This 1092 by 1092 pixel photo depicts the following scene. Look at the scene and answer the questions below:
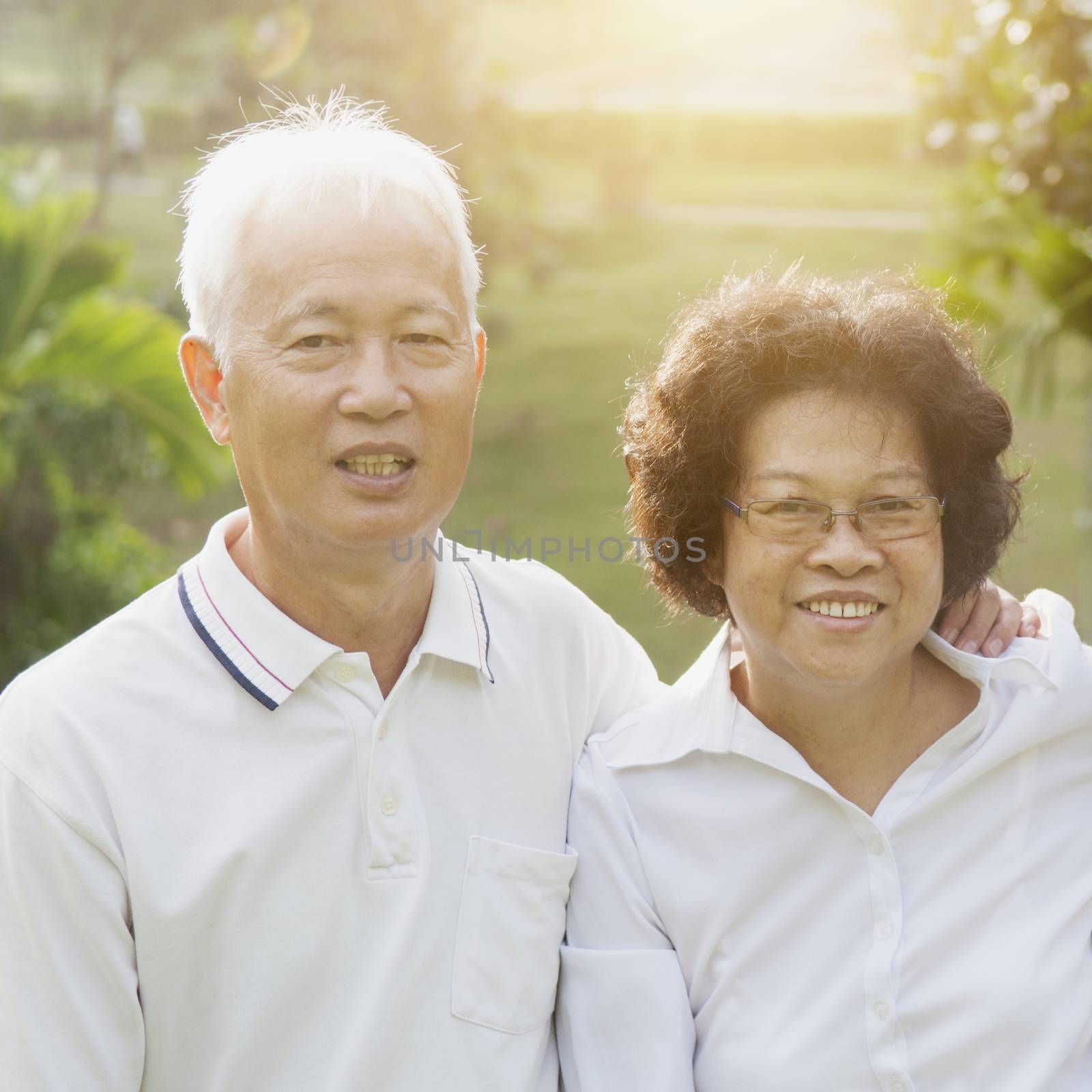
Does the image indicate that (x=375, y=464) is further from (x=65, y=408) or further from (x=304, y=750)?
(x=65, y=408)

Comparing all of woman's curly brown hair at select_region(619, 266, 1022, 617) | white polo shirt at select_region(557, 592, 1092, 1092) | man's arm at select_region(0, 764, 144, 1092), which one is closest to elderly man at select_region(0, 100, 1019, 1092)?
man's arm at select_region(0, 764, 144, 1092)

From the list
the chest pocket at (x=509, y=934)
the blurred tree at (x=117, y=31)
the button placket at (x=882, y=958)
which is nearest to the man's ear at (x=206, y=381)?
the chest pocket at (x=509, y=934)

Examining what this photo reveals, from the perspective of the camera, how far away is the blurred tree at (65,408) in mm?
5297

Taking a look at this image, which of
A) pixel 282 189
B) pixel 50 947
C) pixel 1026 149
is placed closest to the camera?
pixel 50 947

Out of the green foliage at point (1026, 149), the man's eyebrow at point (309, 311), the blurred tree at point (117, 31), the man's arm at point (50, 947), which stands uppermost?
the blurred tree at point (117, 31)

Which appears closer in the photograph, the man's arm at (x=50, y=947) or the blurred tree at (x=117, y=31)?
the man's arm at (x=50, y=947)

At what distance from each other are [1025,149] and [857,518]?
324cm

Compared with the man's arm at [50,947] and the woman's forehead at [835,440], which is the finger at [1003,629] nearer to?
the woman's forehead at [835,440]

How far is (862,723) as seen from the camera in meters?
2.12

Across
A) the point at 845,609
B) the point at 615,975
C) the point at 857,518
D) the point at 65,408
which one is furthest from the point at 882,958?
the point at 65,408

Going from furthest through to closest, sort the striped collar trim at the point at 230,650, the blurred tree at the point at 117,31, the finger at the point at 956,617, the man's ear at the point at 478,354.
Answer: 1. the blurred tree at the point at 117,31
2. the finger at the point at 956,617
3. the man's ear at the point at 478,354
4. the striped collar trim at the point at 230,650

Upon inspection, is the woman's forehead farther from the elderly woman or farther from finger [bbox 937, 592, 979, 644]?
finger [bbox 937, 592, 979, 644]

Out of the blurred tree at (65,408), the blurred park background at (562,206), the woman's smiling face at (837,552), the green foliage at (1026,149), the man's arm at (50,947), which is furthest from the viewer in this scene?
the blurred tree at (65,408)

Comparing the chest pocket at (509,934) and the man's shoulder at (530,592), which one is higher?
the man's shoulder at (530,592)
